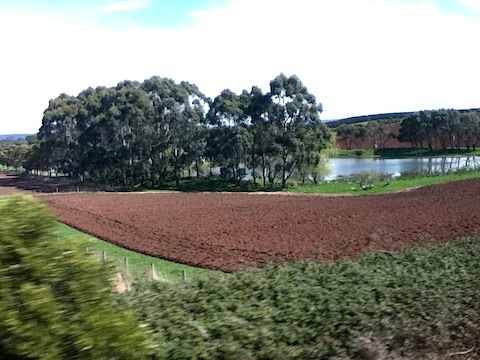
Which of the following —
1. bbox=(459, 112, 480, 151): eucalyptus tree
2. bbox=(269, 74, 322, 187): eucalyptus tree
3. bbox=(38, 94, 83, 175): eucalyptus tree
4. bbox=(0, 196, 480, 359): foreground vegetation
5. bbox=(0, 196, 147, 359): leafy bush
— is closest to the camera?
bbox=(0, 196, 147, 359): leafy bush

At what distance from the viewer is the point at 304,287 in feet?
19.2

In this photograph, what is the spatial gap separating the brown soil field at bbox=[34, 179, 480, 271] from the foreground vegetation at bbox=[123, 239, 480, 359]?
6.63 m

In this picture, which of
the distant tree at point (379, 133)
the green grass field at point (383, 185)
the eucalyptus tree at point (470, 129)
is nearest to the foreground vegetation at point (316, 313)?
the green grass field at point (383, 185)

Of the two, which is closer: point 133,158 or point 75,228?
point 75,228

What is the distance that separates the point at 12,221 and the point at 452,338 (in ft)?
16.4

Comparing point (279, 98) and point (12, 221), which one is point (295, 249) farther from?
point (279, 98)

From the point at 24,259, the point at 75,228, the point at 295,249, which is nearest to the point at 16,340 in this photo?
the point at 24,259

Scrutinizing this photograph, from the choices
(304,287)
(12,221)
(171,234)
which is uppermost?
(12,221)

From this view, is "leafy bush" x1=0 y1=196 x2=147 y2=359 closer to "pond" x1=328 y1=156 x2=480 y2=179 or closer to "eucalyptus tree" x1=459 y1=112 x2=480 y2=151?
"pond" x1=328 y1=156 x2=480 y2=179

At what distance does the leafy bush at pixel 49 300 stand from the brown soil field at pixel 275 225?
10557 millimetres

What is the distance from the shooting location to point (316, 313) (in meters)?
5.26

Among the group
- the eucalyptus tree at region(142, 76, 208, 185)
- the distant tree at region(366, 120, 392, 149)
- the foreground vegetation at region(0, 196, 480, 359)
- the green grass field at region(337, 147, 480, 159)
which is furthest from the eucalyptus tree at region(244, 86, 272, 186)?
the distant tree at region(366, 120, 392, 149)

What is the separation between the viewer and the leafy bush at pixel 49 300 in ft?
10.0

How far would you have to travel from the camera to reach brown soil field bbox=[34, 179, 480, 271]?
1734 cm
